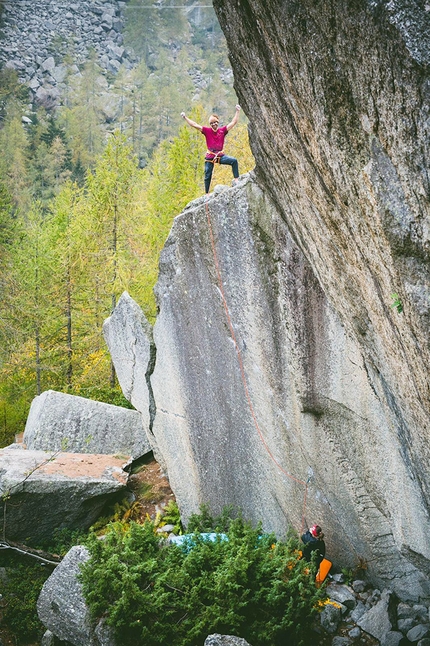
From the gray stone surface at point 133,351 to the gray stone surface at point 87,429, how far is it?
58.0 inches

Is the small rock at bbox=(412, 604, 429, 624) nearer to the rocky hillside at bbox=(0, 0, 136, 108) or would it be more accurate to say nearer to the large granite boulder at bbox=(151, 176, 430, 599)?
the large granite boulder at bbox=(151, 176, 430, 599)

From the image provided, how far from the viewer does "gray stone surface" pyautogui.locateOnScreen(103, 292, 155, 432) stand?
1180 centimetres

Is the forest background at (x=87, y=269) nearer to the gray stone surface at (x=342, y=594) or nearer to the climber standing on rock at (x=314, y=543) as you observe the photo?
the climber standing on rock at (x=314, y=543)

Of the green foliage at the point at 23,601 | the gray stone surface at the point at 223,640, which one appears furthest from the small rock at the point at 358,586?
the green foliage at the point at 23,601

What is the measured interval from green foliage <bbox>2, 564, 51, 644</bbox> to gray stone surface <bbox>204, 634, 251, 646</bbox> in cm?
375

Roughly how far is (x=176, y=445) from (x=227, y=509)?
6.12ft

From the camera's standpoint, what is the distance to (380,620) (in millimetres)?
7809

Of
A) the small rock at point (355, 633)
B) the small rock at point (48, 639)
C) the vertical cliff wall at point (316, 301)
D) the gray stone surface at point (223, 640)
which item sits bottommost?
the small rock at point (48, 639)

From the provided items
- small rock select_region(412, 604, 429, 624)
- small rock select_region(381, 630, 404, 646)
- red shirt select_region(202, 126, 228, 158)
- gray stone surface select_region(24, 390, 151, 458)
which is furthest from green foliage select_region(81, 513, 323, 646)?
red shirt select_region(202, 126, 228, 158)

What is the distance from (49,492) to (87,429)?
8.91ft

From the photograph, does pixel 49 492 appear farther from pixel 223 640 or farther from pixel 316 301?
pixel 316 301

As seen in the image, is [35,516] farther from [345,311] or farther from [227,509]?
[345,311]

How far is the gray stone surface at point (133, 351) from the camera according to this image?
1180cm

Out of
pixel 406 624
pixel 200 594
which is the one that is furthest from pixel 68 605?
pixel 406 624
